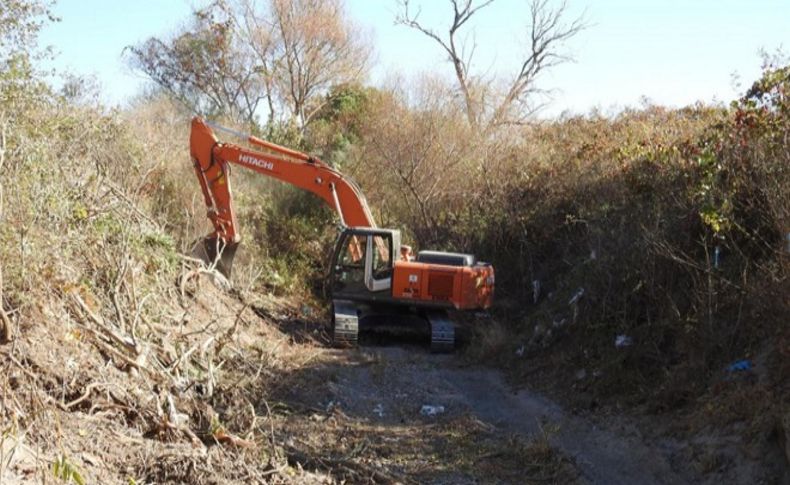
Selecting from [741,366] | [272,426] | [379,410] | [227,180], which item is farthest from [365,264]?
[741,366]

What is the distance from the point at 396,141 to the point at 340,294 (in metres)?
7.13

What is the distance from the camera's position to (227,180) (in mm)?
16219

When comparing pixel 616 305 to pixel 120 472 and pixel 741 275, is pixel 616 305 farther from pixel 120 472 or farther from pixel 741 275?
pixel 120 472

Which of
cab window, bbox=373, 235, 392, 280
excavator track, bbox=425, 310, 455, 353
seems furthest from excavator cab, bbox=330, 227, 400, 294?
excavator track, bbox=425, 310, 455, 353

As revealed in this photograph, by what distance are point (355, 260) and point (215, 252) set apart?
2604 millimetres

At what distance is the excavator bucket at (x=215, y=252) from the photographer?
52.9 feet

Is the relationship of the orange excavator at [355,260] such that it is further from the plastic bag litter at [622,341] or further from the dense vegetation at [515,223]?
the plastic bag litter at [622,341]

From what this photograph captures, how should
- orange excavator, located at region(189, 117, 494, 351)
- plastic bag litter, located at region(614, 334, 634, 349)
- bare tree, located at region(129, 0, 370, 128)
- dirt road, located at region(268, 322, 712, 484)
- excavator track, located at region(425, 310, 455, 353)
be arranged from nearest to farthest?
dirt road, located at region(268, 322, 712, 484)
plastic bag litter, located at region(614, 334, 634, 349)
excavator track, located at region(425, 310, 455, 353)
orange excavator, located at region(189, 117, 494, 351)
bare tree, located at region(129, 0, 370, 128)

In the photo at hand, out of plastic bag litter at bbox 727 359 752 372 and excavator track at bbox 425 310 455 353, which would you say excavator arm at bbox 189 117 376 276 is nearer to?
excavator track at bbox 425 310 455 353

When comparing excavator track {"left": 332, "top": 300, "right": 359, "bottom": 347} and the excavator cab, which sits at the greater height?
the excavator cab

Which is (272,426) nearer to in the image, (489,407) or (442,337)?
(489,407)

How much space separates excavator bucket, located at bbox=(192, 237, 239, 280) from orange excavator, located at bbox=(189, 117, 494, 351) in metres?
0.02

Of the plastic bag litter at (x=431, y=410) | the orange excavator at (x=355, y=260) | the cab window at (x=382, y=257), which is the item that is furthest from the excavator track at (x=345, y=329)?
the plastic bag litter at (x=431, y=410)

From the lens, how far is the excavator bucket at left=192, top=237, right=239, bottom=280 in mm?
16109
